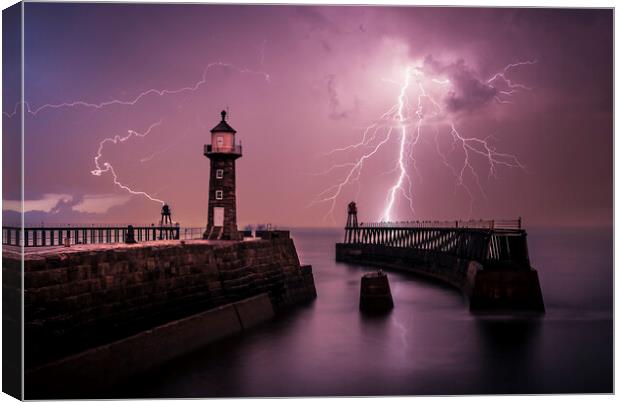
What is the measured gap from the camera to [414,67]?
63.5 feet

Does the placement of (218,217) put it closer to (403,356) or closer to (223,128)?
(223,128)

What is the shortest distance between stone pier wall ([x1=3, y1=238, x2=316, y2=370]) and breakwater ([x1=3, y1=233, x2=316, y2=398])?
0.02 meters

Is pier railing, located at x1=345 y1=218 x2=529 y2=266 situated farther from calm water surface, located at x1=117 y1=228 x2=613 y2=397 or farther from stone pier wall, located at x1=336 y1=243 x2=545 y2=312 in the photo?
calm water surface, located at x1=117 y1=228 x2=613 y2=397

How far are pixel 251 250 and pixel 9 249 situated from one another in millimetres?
11824

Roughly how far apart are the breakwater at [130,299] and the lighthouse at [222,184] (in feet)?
6.70

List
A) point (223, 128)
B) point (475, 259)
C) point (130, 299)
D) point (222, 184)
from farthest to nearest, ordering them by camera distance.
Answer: point (475, 259)
point (222, 184)
point (223, 128)
point (130, 299)

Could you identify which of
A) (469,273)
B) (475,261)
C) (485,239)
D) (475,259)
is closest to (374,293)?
(475,261)

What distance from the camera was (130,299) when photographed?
16.1 metres

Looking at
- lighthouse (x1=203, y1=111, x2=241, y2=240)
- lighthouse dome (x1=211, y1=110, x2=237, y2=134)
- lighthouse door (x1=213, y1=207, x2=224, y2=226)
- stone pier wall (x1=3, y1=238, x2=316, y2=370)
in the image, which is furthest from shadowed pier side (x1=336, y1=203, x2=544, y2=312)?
lighthouse dome (x1=211, y1=110, x2=237, y2=134)

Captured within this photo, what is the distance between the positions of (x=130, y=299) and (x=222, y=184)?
34.5 ft

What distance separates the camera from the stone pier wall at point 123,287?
1284 cm

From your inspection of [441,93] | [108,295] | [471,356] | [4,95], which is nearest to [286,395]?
[108,295]

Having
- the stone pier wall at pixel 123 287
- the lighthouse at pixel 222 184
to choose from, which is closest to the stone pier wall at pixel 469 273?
the stone pier wall at pixel 123 287

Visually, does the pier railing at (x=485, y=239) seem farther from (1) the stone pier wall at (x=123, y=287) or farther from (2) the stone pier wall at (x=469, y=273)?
(1) the stone pier wall at (x=123, y=287)
